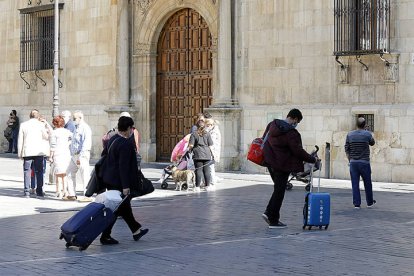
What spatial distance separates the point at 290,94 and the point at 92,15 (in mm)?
9153

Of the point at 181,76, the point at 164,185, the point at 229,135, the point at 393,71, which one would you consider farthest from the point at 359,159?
the point at 181,76

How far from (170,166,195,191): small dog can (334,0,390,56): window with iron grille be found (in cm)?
538

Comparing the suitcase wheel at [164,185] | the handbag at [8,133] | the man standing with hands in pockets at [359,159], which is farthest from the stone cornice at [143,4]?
the man standing with hands in pockets at [359,159]

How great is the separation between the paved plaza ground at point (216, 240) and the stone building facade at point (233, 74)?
4.04 meters

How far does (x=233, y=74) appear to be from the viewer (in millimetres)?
26141

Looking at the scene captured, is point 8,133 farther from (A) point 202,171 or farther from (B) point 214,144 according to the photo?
(A) point 202,171

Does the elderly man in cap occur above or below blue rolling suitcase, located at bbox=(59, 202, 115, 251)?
above

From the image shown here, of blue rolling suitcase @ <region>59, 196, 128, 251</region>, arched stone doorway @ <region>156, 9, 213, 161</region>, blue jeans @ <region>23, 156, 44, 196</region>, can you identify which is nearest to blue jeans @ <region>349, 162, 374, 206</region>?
blue jeans @ <region>23, 156, 44, 196</region>

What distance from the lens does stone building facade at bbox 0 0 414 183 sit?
2255cm

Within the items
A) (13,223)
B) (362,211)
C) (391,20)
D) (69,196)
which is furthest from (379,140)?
(13,223)

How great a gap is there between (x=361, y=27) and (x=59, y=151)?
893 centimetres

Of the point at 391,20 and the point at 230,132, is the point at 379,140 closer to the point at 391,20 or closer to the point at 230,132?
the point at 391,20

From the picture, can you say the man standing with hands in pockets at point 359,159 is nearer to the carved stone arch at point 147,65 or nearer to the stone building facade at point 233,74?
the stone building facade at point 233,74

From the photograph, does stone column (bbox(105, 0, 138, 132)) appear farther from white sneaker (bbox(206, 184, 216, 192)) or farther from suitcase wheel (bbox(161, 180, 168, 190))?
white sneaker (bbox(206, 184, 216, 192))
